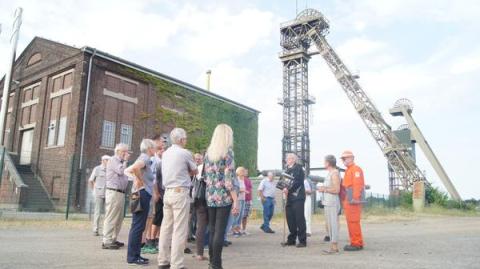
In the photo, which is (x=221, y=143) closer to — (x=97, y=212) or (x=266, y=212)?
(x=97, y=212)

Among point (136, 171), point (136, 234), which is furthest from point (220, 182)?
point (136, 234)

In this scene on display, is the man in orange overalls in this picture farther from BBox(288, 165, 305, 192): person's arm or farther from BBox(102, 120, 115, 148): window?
BBox(102, 120, 115, 148): window

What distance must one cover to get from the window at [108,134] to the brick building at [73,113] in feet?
0.22

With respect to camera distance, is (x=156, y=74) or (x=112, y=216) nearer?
(x=112, y=216)

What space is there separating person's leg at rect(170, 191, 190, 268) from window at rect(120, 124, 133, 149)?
76.5 ft

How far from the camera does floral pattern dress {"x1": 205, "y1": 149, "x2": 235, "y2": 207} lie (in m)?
5.47

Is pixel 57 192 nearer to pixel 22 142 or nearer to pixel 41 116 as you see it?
pixel 41 116

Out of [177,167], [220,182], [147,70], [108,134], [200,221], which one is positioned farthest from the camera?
[147,70]

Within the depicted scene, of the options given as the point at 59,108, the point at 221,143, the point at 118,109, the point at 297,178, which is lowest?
the point at 297,178

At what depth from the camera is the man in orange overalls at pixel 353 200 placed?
7488 millimetres

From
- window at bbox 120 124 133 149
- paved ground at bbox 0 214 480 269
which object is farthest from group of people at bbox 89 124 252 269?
window at bbox 120 124 133 149

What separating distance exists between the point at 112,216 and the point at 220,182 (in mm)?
2871

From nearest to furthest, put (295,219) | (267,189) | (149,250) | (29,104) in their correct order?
(149,250) < (295,219) < (267,189) < (29,104)

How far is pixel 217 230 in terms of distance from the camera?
533 centimetres
